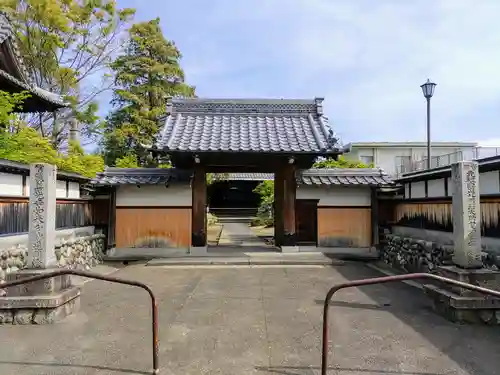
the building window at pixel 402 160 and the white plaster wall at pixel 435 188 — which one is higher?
the building window at pixel 402 160

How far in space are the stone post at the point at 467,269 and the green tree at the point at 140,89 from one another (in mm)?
19305

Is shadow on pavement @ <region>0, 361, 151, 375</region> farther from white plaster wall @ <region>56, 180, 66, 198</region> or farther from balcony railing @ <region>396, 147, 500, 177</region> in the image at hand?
balcony railing @ <region>396, 147, 500, 177</region>

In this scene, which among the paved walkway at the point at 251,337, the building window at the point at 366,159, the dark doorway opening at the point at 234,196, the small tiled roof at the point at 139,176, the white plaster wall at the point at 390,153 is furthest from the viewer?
the dark doorway opening at the point at 234,196

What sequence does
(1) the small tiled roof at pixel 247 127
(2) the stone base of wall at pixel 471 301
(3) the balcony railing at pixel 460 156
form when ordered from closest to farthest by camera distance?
(2) the stone base of wall at pixel 471 301 < (1) the small tiled roof at pixel 247 127 < (3) the balcony railing at pixel 460 156

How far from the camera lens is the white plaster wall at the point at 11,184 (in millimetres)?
6848

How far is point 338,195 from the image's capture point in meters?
12.1

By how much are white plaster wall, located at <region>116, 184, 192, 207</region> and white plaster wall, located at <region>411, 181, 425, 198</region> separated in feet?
22.4

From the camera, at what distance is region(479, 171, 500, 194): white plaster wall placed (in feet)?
21.8

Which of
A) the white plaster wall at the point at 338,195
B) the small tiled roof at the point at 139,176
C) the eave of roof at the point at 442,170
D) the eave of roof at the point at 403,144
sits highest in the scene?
the eave of roof at the point at 403,144

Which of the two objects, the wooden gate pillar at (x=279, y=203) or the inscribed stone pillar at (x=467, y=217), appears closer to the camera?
the inscribed stone pillar at (x=467, y=217)

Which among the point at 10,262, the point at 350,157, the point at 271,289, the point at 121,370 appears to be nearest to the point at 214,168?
the point at 271,289

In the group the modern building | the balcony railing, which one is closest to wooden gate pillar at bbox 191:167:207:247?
the balcony railing

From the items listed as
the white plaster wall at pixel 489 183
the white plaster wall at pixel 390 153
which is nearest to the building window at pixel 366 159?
Result: the white plaster wall at pixel 390 153

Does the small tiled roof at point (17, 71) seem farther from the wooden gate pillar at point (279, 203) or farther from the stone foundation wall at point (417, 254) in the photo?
the stone foundation wall at point (417, 254)
